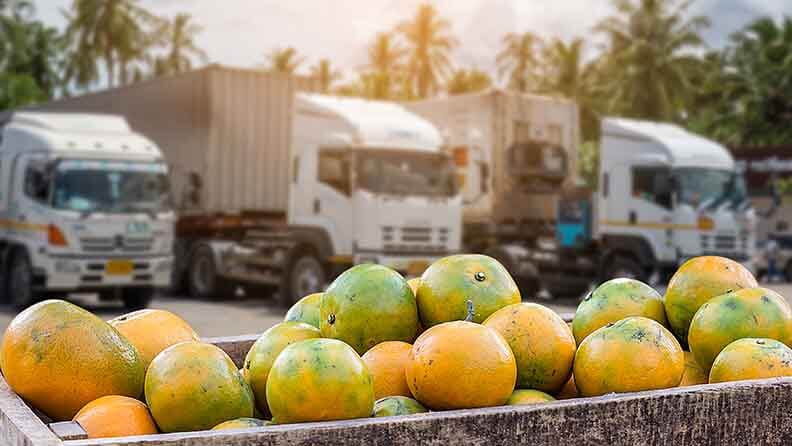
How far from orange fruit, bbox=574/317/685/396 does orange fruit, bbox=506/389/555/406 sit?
5.2 inches

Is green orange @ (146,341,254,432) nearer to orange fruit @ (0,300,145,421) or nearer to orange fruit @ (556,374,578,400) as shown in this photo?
orange fruit @ (0,300,145,421)

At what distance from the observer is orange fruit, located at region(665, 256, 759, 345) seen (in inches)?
129

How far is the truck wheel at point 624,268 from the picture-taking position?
58.0ft

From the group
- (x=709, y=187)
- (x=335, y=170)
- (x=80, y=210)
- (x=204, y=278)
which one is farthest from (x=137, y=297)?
(x=709, y=187)

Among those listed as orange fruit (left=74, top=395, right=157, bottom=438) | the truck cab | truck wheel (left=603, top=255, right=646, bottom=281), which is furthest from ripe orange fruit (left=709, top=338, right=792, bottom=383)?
truck wheel (left=603, top=255, right=646, bottom=281)

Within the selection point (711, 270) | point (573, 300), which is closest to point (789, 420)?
point (711, 270)

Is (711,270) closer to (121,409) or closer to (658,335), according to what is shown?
(658,335)

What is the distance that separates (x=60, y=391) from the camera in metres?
2.67

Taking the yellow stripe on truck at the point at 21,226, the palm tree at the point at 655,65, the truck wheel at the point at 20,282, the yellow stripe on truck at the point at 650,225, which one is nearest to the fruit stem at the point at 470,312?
the yellow stripe on truck at the point at 21,226

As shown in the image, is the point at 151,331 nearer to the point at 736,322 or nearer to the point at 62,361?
the point at 62,361

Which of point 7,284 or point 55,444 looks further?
point 7,284

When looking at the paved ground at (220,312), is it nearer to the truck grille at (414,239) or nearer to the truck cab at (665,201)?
the truck cab at (665,201)

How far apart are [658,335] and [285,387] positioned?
40.6 inches

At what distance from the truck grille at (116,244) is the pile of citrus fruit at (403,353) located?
1235cm
